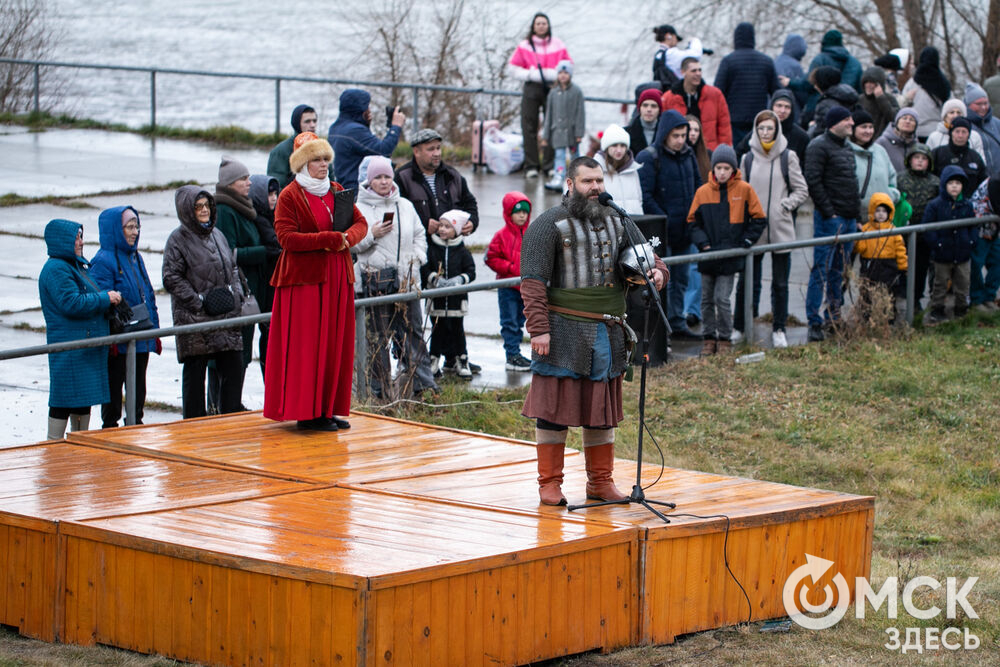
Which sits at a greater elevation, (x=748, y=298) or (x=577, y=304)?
(x=577, y=304)

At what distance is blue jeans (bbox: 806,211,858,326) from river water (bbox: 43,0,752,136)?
10890mm

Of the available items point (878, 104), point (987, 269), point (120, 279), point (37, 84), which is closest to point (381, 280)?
point (120, 279)

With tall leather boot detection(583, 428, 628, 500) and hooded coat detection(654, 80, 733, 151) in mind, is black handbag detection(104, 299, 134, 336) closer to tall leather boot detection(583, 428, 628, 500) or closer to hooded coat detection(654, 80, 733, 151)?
tall leather boot detection(583, 428, 628, 500)

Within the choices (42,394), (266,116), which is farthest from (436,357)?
(266,116)

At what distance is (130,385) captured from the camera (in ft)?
31.3

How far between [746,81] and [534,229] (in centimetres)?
904

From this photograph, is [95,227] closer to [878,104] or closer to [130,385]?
[130,385]

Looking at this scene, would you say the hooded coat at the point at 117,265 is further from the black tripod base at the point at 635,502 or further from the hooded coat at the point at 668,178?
the hooded coat at the point at 668,178

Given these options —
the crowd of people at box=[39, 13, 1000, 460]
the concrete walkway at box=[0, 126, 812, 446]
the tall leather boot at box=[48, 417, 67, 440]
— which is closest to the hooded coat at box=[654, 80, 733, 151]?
the crowd of people at box=[39, 13, 1000, 460]

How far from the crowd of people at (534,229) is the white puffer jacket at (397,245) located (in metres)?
0.02

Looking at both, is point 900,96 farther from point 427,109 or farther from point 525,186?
point 427,109

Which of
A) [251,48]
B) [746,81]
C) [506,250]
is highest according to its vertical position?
[251,48]

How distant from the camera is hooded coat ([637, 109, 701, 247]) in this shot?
1295 centimetres

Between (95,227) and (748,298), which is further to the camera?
(95,227)
